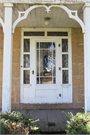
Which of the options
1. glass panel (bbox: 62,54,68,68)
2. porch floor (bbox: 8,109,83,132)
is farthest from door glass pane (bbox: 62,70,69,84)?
porch floor (bbox: 8,109,83,132)

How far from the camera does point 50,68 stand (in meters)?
3.66

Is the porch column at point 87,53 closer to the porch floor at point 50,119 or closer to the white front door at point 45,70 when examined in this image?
→ the porch floor at point 50,119

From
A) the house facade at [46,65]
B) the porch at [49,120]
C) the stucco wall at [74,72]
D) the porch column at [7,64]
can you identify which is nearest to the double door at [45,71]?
the house facade at [46,65]

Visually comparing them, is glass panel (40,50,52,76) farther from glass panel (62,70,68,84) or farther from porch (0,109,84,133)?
porch (0,109,84,133)

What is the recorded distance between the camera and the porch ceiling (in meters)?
2.54

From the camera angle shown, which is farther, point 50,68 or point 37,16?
point 50,68

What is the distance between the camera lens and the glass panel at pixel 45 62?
3.65 m

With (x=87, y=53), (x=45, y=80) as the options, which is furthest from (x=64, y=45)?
(x=87, y=53)

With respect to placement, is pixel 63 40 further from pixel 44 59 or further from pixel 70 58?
pixel 44 59

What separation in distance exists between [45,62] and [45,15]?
Answer: 1.39 metres

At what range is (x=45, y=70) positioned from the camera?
3650 millimetres

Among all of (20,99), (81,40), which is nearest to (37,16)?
(81,40)

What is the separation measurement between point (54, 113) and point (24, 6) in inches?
110

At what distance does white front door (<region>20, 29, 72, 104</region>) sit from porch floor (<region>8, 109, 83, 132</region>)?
0.39 meters
